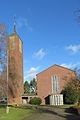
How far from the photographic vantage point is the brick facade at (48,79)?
77.3 metres

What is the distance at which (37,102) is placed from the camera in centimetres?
7231

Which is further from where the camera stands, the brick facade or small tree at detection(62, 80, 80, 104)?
the brick facade

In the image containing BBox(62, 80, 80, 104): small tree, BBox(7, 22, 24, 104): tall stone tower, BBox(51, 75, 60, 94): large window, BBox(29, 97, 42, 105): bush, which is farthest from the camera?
BBox(51, 75, 60, 94): large window

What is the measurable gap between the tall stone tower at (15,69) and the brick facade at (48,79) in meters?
6.05

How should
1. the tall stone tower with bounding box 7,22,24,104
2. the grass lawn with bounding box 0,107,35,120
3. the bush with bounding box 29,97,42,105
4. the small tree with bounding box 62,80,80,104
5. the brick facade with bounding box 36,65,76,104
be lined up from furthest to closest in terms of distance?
the brick facade with bounding box 36,65,76,104 < the bush with bounding box 29,97,42,105 < the small tree with bounding box 62,80,80,104 < the tall stone tower with bounding box 7,22,24,104 < the grass lawn with bounding box 0,107,35,120

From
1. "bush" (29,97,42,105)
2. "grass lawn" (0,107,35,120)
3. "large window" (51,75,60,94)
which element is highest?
"large window" (51,75,60,94)

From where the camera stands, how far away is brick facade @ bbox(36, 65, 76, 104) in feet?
254

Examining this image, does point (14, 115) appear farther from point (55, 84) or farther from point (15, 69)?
point (55, 84)

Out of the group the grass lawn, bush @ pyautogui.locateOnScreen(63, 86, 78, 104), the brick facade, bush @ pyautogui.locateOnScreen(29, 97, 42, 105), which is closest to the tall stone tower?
bush @ pyautogui.locateOnScreen(29, 97, 42, 105)

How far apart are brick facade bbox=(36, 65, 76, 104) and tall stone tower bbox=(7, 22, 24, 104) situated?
238 inches

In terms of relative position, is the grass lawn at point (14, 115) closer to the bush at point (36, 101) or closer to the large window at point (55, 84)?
the bush at point (36, 101)

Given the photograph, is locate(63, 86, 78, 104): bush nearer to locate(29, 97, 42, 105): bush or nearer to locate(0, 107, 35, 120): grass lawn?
locate(29, 97, 42, 105): bush

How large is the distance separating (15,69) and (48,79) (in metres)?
18.4

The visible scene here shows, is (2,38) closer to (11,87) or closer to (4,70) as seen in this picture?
(4,70)
